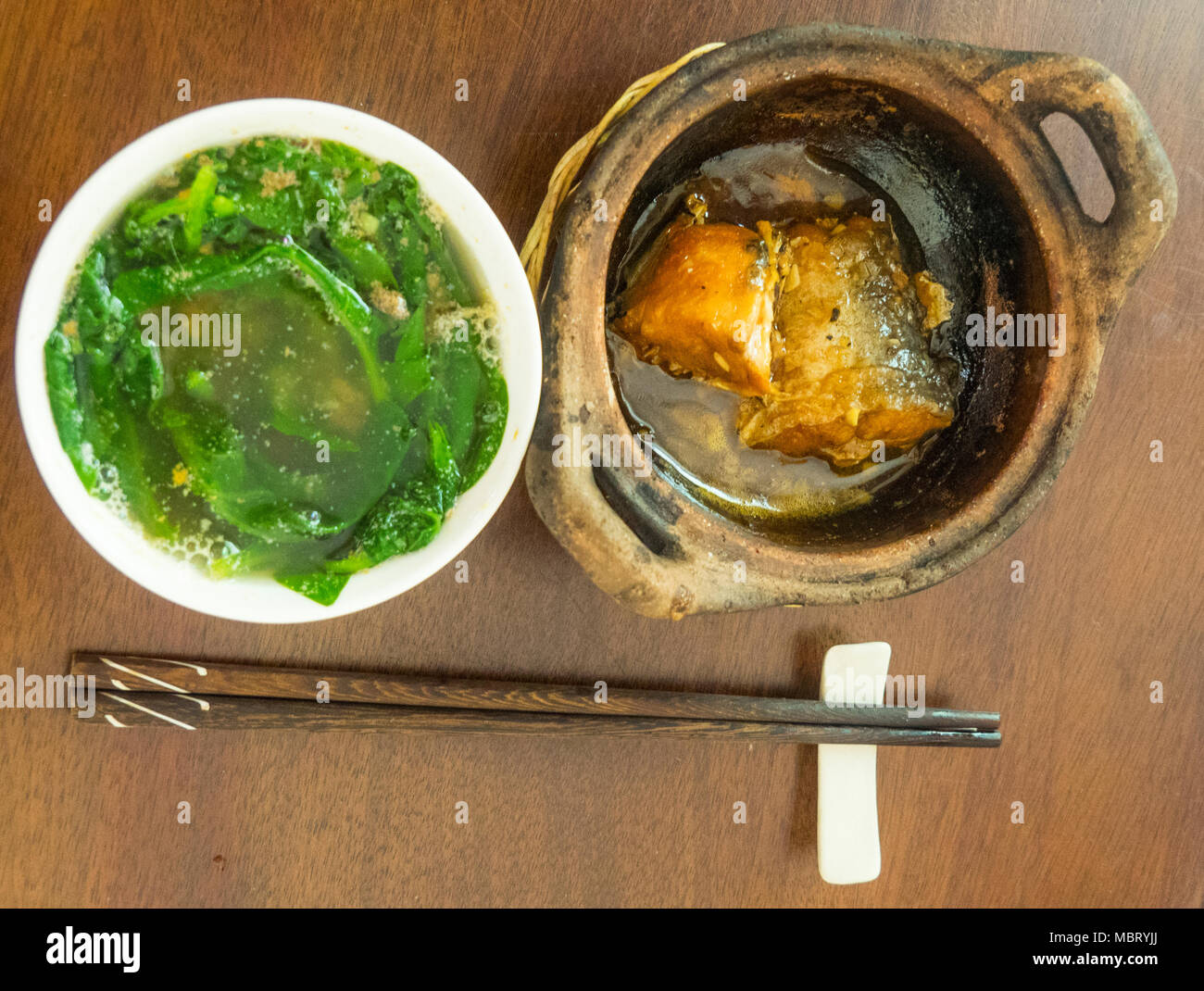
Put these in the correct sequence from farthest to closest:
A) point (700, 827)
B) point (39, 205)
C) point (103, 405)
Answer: point (700, 827) < point (39, 205) < point (103, 405)

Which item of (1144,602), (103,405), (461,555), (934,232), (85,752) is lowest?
(85,752)

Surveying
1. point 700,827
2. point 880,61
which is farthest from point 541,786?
point 880,61

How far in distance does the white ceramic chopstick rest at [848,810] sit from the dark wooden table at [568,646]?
0.04 metres

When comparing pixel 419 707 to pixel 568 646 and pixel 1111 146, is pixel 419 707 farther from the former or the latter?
pixel 1111 146

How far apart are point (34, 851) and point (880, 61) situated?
1.65m

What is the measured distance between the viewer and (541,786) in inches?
59.2

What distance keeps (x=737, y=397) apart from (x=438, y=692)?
2.06ft

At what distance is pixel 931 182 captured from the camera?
4.35 ft

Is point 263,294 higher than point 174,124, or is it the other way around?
point 174,124

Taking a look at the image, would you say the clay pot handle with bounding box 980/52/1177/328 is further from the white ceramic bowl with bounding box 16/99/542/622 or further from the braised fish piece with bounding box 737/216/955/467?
the white ceramic bowl with bounding box 16/99/542/622

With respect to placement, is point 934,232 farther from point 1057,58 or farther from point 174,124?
point 174,124

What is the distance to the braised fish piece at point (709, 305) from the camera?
47.5 inches

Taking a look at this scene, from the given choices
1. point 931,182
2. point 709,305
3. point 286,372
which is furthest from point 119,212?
point 931,182

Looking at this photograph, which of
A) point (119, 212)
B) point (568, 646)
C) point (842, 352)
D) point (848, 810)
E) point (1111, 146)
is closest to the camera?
point (119, 212)
